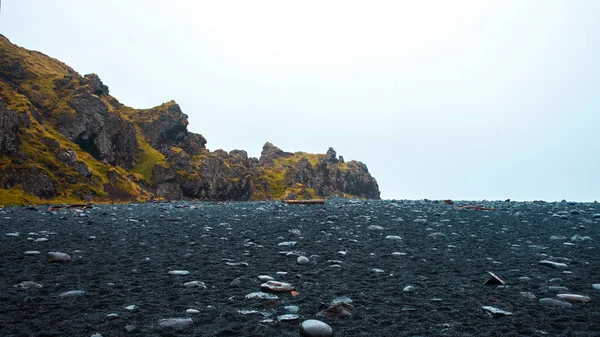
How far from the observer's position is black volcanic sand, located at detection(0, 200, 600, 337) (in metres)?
4.22

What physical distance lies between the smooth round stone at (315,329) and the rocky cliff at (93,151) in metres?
41.4

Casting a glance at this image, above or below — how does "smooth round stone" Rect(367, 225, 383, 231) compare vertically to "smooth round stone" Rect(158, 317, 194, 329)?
above

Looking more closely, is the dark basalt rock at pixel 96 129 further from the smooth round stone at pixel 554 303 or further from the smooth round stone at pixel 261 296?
the smooth round stone at pixel 554 303

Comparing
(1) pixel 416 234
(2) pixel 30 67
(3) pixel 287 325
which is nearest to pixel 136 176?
(2) pixel 30 67

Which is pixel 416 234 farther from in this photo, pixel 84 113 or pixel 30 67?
pixel 30 67

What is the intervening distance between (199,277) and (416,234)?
293 inches

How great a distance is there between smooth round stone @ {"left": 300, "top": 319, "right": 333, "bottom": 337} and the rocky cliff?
4143 centimetres

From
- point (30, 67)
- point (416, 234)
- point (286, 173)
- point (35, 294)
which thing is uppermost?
point (30, 67)

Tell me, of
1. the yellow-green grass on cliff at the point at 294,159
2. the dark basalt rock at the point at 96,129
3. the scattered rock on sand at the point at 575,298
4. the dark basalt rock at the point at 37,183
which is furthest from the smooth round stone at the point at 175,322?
the yellow-green grass on cliff at the point at 294,159

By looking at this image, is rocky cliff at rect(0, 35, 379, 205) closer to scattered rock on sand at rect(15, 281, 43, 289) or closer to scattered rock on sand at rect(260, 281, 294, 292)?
scattered rock on sand at rect(15, 281, 43, 289)

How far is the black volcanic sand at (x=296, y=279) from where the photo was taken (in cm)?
422

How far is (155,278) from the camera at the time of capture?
6.27m

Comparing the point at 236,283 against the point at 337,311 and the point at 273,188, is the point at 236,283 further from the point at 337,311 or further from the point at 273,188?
the point at 273,188

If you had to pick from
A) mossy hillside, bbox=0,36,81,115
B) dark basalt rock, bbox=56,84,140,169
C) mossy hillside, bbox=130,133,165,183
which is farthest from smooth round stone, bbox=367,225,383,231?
mossy hillside, bbox=130,133,165,183
